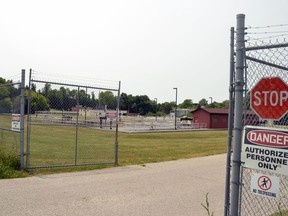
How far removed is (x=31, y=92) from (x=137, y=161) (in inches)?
176

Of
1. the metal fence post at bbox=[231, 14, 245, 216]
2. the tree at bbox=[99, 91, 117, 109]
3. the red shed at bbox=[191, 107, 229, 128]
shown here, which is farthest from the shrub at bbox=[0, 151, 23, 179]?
the red shed at bbox=[191, 107, 229, 128]

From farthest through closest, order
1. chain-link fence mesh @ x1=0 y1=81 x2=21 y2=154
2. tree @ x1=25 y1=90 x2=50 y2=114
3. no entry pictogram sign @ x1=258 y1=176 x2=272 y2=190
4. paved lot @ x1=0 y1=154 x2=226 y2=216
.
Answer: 1. tree @ x1=25 y1=90 x2=50 y2=114
2. chain-link fence mesh @ x1=0 y1=81 x2=21 y2=154
3. paved lot @ x1=0 y1=154 x2=226 y2=216
4. no entry pictogram sign @ x1=258 y1=176 x2=272 y2=190

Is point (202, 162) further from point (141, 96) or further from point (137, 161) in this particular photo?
point (141, 96)

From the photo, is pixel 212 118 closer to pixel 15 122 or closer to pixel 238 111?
pixel 15 122

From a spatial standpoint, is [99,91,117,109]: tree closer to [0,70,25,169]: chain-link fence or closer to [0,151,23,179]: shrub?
[0,70,25,169]: chain-link fence

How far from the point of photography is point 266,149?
323 cm

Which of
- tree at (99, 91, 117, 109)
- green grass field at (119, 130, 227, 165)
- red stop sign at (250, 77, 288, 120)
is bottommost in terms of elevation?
Result: green grass field at (119, 130, 227, 165)

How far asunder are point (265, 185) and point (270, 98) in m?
0.86

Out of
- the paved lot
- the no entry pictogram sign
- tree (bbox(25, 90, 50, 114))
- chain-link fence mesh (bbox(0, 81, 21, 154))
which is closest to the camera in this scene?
the no entry pictogram sign

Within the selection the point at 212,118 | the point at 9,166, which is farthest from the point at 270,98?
the point at 212,118

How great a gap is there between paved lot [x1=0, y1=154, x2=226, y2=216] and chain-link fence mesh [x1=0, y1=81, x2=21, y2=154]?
6.72 feet

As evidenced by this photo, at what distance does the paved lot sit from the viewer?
607 cm

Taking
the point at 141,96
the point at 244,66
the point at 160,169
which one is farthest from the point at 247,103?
the point at 141,96

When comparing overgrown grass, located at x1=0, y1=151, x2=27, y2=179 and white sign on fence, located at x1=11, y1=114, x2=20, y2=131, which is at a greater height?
white sign on fence, located at x1=11, y1=114, x2=20, y2=131
